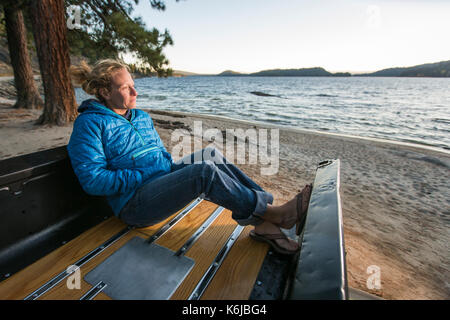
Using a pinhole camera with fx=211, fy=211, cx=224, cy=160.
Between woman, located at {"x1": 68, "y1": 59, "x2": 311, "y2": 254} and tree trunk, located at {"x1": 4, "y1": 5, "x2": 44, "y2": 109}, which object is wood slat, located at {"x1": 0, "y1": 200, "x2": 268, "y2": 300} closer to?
woman, located at {"x1": 68, "y1": 59, "x2": 311, "y2": 254}

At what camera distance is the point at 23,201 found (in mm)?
1577

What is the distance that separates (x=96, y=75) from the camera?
1.88 m

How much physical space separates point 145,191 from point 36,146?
509 cm

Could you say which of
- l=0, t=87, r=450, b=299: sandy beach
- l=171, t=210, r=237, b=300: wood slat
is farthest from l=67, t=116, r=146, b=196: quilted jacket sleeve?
l=0, t=87, r=450, b=299: sandy beach

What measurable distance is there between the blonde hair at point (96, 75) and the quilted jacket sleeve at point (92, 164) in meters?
0.37

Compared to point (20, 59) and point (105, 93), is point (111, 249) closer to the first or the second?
point (105, 93)

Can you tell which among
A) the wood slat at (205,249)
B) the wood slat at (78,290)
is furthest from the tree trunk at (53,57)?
the wood slat at (205,249)

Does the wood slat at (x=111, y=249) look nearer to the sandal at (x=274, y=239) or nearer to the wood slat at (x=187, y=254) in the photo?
the wood slat at (x=187, y=254)

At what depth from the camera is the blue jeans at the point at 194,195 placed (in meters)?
1.70

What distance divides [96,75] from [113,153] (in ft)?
2.36

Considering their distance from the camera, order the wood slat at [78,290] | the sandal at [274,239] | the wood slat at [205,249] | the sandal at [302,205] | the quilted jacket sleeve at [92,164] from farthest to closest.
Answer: the sandal at [302,205] → the sandal at [274,239] → the quilted jacket sleeve at [92,164] → the wood slat at [205,249] → the wood slat at [78,290]

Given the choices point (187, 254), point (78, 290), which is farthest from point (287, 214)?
point (78, 290)

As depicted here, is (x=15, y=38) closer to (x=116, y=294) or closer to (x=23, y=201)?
(x=23, y=201)

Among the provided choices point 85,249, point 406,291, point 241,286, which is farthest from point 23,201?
point 406,291
